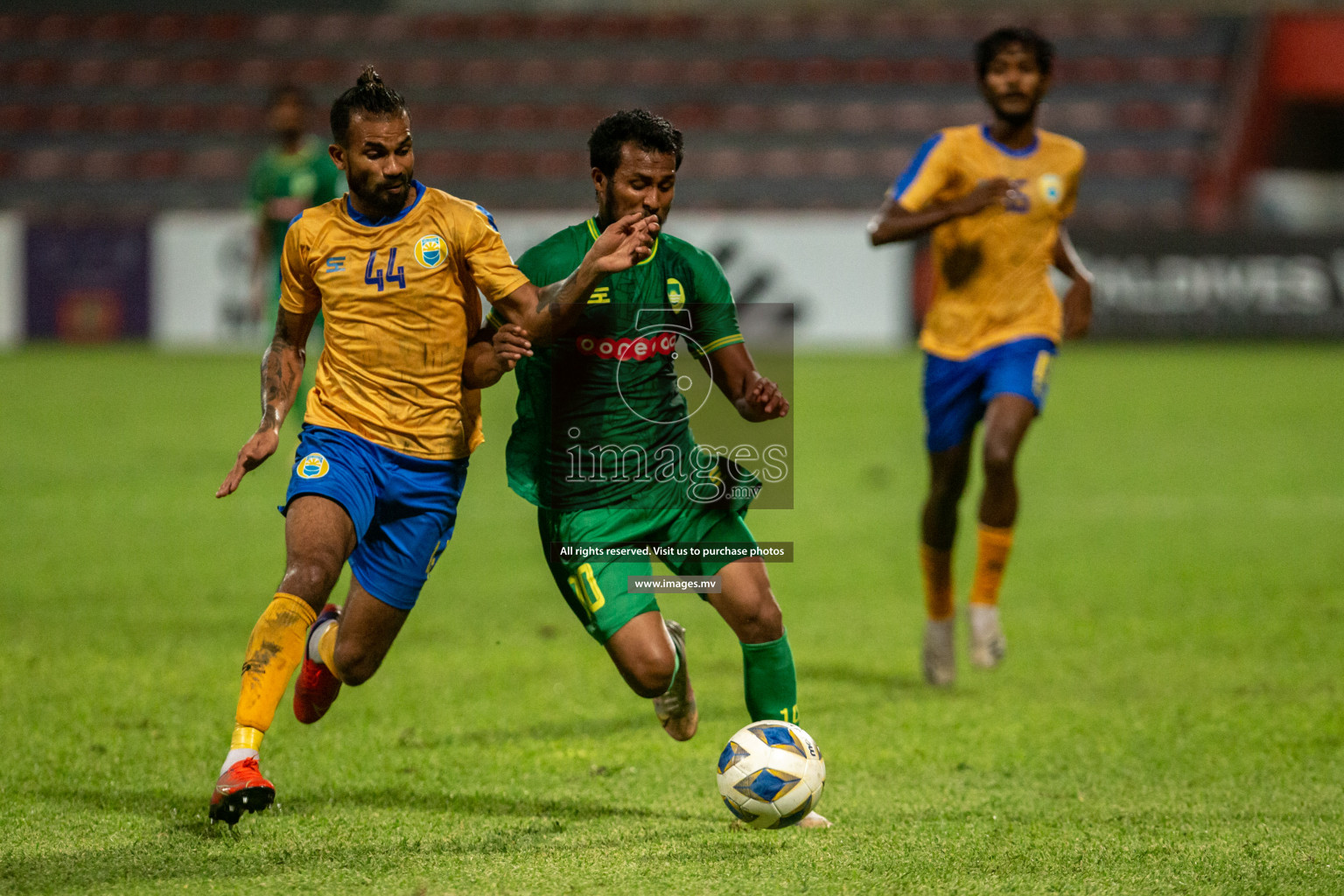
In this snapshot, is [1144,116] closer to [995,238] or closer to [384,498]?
[995,238]

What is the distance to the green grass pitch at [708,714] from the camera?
3.73 meters

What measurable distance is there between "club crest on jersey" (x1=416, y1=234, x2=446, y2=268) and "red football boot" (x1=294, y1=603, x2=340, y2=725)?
1.14 m

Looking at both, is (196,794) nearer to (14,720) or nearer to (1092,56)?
(14,720)

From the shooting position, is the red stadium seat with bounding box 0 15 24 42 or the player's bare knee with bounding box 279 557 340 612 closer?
the player's bare knee with bounding box 279 557 340 612

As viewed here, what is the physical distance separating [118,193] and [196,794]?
78.2 ft

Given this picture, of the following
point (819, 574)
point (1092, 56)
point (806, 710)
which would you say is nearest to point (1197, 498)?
point (819, 574)

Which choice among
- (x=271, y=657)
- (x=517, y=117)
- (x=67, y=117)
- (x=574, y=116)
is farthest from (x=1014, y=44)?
(x=67, y=117)

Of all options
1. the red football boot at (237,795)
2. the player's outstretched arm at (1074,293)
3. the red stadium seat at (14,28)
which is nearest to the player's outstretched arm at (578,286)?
the red football boot at (237,795)

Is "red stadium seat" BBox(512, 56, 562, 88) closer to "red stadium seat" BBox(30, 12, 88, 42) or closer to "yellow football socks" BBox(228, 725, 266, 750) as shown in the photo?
"red stadium seat" BBox(30, 12, 88, 42)

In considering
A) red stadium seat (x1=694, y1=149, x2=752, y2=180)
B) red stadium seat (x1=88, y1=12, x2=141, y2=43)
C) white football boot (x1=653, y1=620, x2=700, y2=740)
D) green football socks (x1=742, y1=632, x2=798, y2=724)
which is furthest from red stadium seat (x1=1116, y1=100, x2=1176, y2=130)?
green football socks (x1=742, y1=632, x2=798, y2=724)

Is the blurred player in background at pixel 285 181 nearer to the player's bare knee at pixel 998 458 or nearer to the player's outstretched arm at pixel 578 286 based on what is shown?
the player's bare knee at pixel 998 458

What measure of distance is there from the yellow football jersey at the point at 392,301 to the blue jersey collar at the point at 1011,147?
8.71 feet

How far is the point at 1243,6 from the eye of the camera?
2798 cm

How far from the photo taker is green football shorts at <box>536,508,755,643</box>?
425 centimetres
